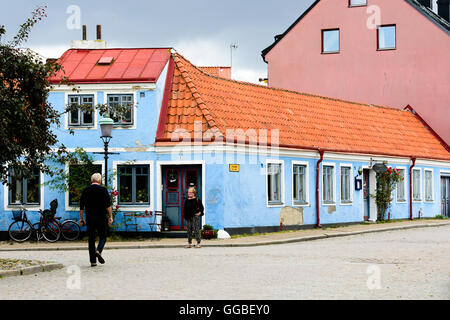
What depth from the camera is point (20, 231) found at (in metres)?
23.7

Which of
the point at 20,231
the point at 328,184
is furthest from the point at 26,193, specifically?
the point at 328,184

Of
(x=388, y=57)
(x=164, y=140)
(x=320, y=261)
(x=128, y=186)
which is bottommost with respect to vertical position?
(x=320, y=261)

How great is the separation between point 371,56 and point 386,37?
1229 millimetres

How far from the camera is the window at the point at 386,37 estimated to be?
3834 cm

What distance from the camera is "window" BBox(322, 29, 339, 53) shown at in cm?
3969

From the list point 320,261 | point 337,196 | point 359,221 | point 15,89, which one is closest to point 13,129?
point 15,89

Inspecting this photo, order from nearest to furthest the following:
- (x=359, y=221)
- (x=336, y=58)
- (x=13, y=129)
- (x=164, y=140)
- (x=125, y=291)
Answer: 1. (x=125, y=291)
2. (x=13, y=129)
3. (x=164, y=140)
4. (x=359, y=221)
5. (x=336, y=58)

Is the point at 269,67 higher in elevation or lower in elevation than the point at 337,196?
higher

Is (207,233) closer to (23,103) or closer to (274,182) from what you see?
(274,182)

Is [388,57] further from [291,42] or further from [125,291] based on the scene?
[125,291]

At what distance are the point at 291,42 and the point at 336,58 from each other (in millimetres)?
2683

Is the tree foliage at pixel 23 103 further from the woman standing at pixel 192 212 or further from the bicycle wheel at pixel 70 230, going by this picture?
the bicycle wheel at pixel 70 230

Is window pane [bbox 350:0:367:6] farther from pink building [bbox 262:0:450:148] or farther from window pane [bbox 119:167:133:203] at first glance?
window pane [bbox 119:167:133:203]
